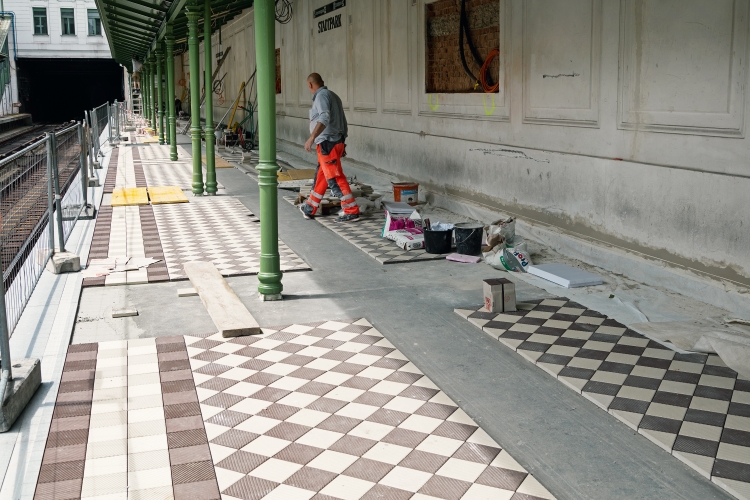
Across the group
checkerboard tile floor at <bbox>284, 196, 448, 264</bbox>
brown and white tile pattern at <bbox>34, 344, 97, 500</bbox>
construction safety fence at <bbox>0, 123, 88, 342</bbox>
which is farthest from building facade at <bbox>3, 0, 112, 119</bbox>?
brown and white tile pattern at <bbox>34, 344, 97, 500</bbox>

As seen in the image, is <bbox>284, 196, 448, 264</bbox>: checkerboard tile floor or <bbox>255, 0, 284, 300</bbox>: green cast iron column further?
<bbox>284, 196, 448, 264</bbox>: checkerboard tile floor

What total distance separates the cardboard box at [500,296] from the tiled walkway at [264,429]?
1036 mm

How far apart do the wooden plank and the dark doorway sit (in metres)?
54.8

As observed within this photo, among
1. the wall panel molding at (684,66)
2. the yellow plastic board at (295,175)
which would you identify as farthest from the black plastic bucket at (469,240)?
the yellow plastic board at (295,175)

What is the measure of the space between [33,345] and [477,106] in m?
6.28

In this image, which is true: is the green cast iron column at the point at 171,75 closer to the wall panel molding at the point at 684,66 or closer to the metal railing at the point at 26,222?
the metal railing at the point at 26,222

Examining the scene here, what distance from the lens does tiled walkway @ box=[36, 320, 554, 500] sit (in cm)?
358

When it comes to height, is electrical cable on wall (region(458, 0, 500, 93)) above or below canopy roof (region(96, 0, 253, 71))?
below

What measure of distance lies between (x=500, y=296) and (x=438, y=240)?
7.06 feet

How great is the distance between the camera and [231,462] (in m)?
3.80

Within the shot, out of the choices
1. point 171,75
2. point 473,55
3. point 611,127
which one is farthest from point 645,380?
point 171,75

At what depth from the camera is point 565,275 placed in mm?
7102

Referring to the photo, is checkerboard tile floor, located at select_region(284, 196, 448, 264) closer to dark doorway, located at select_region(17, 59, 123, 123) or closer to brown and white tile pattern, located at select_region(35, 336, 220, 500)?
brown and white tile pattern, located at select_region(35, 336, 220, 500)

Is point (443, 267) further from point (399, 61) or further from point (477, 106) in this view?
point (399, 61)
